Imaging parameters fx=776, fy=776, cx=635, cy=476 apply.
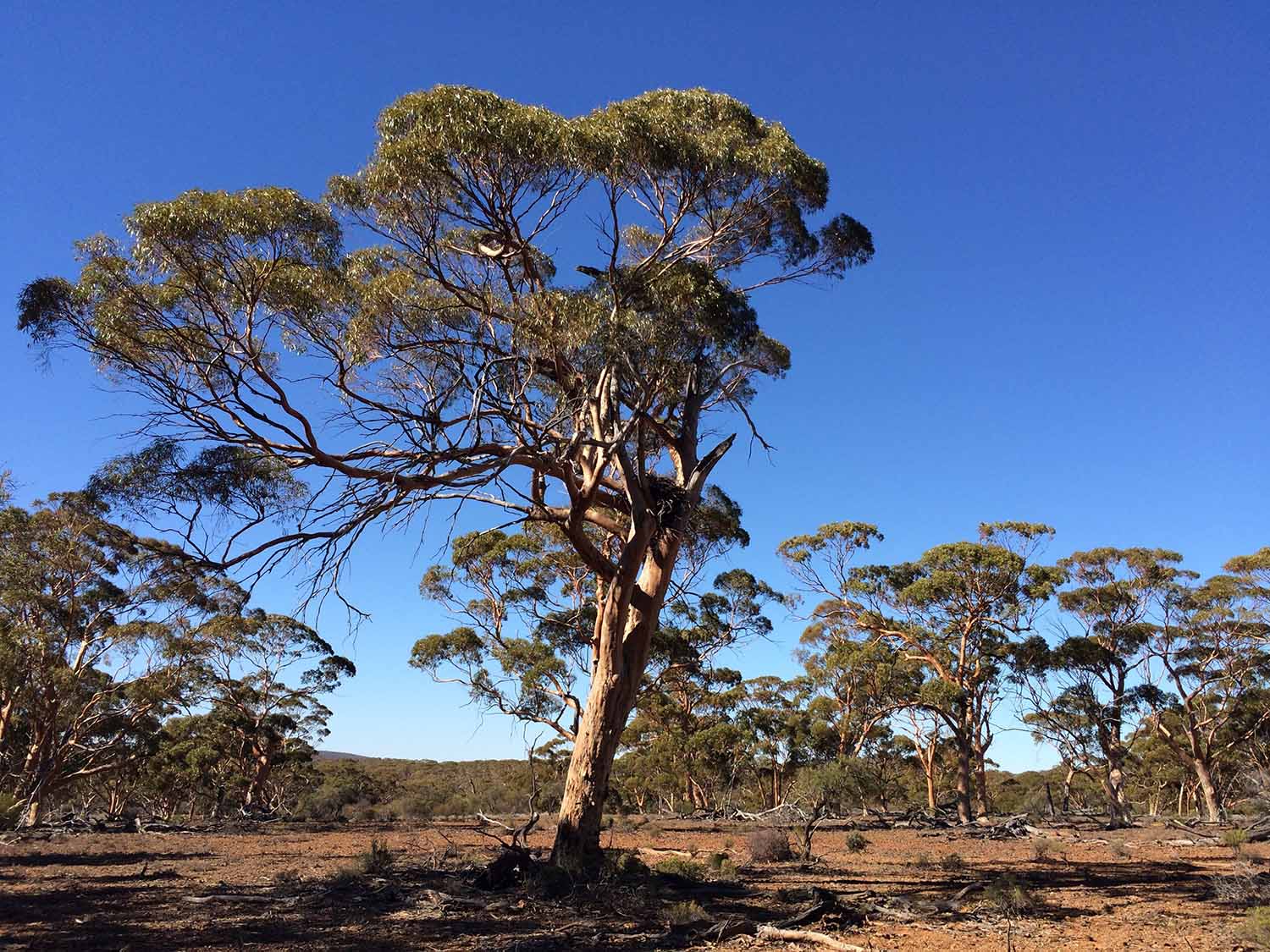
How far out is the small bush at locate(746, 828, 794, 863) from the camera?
12.2 metres

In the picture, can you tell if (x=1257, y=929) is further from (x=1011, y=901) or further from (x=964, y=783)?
(x=964, y=783)

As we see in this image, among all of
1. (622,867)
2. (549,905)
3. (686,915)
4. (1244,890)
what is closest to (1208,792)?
(1244,890)

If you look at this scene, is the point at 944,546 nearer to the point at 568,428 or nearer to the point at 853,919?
the point at 568,428

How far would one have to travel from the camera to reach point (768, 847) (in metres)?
12.3

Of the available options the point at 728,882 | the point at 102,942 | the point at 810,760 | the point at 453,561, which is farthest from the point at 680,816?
the point at 102,942

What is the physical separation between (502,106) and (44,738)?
19.5m

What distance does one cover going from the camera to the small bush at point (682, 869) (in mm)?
9071

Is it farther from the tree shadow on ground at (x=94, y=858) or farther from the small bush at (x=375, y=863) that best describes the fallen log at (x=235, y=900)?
the tree shadow on ground at (x=94, y=858)

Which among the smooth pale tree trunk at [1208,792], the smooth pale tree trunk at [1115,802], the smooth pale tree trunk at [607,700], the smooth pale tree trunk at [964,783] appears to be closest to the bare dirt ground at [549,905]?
the smooth pale tree trunk at [607,700]

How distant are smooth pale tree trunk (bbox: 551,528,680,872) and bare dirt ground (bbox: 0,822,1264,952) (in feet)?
2.20

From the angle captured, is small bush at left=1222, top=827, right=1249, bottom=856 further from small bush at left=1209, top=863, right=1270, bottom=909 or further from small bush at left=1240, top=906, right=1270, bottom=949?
small bush at left=1240, top=906, right=1270, bottom=949

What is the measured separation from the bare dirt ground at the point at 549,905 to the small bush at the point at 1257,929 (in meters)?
0.17

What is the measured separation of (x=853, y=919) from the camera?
6.67 metres

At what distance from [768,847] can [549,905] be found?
599cm
